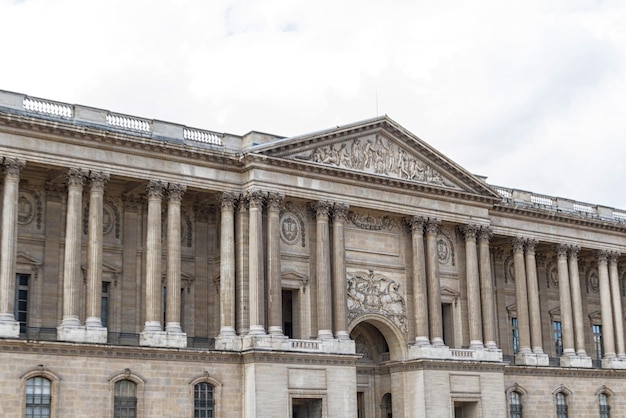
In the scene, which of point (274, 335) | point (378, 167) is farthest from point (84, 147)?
point (378, 167)

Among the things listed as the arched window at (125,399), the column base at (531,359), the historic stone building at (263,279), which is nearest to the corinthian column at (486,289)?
the historic stone building at (263,279)

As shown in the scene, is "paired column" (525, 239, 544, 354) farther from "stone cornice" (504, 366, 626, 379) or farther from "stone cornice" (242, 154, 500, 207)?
"stone cornice" (242, 154, 500, 207)

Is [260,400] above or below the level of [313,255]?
below

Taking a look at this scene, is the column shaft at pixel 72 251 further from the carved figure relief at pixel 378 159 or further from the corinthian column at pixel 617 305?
the corinthian column at pixel 617 305

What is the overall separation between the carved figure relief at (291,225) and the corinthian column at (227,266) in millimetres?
2573

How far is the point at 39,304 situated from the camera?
131ft

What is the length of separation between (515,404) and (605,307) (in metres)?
9.90

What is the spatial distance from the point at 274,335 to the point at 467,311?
12370 mm

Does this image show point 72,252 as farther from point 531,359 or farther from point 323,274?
point 531,359

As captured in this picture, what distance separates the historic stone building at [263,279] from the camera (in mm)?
38719

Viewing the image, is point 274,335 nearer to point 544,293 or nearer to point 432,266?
point 432,266

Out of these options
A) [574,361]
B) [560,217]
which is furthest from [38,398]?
[560,217]

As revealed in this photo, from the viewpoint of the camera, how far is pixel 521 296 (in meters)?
53.7

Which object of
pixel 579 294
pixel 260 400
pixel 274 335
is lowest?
pixel 260 400
